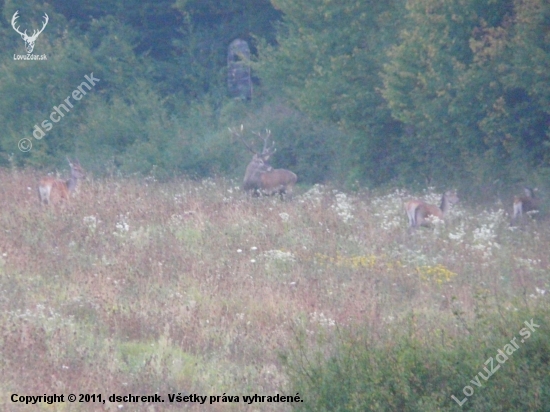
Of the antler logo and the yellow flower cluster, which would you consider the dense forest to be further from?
the yellow flower cluster

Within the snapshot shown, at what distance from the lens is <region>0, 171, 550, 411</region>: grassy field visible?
6.65 meters

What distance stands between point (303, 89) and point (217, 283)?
485 inches

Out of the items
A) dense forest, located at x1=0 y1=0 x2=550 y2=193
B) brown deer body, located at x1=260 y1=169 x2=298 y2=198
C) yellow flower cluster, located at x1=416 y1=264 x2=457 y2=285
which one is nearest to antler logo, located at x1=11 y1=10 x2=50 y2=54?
dense forest, located at x1=0 y1=0 x2=550 y2=193

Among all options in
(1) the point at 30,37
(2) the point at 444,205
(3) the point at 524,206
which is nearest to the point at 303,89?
(2) the point at 444,205

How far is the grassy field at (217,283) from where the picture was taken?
6.65 metres

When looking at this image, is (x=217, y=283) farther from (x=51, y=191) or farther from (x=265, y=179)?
(x=265, y=179)

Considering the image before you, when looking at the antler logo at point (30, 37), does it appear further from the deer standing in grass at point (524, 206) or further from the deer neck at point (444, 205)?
the deer standing in grass at point (524, 206)

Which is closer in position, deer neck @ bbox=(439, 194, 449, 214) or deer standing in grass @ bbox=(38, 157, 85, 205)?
deer neck @ bbox=(439, 194, 449, 214)

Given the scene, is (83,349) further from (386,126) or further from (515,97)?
(386,126)

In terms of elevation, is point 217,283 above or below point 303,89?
below

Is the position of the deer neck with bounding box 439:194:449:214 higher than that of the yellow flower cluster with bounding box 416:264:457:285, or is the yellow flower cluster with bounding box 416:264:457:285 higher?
the deer neck with bounding box 439:194:449:214

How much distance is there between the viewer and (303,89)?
20812 mm

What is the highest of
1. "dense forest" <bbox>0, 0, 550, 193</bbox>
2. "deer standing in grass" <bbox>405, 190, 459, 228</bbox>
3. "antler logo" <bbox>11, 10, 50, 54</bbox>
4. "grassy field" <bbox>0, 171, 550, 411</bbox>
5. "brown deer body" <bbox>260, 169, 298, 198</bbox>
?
"antler logo" <bbox>11, 10, 50, 54</bbox>

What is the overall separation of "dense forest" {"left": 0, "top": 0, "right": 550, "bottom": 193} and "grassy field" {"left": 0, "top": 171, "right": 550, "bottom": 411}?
2.52 meters
